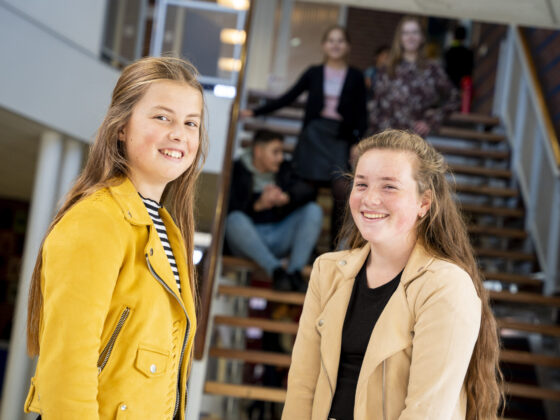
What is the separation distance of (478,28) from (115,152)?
8.91 m

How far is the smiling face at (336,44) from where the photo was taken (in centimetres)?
496

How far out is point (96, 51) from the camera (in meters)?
5.71

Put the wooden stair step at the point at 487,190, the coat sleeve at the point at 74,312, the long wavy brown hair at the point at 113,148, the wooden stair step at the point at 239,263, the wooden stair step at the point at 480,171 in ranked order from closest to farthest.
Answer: the coat sleeve at the point at 74,312 < the long wavy brown hair at the point at 113,148 < the wooden stair step at the point at 239,263 < the wooden stair step at the point at 487,190 < the wooden stair step at the point at 480,171

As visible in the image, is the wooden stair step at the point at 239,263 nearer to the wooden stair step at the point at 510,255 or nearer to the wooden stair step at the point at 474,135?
the wooden stair step at the point at 510,255

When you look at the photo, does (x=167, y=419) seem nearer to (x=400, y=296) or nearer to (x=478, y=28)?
(x=400, y=296)

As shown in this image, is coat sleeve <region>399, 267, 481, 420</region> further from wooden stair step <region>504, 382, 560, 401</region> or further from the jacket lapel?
wooden stair step <region>504, 382, 560, 401</region>

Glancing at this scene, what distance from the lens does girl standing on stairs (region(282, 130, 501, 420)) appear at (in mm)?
1645

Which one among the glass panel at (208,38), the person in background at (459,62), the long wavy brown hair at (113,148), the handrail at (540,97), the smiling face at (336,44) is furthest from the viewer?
the person in background at (459,62)

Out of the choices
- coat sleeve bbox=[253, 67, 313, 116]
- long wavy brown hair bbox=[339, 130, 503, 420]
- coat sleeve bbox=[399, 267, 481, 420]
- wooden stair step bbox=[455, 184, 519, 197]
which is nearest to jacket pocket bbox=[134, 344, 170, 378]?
coat sleeve bbox=[399, 267, 481, 420]

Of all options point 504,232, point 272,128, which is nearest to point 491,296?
point 504,232

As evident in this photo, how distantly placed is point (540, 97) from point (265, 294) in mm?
3192

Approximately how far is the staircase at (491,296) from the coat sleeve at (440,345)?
5.66 feet

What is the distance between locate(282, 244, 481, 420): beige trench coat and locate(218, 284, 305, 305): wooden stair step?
8.09 feet

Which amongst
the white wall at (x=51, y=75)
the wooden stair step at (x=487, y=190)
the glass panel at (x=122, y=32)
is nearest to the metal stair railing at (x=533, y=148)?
the wooden stair step at (x=487, y=190)
